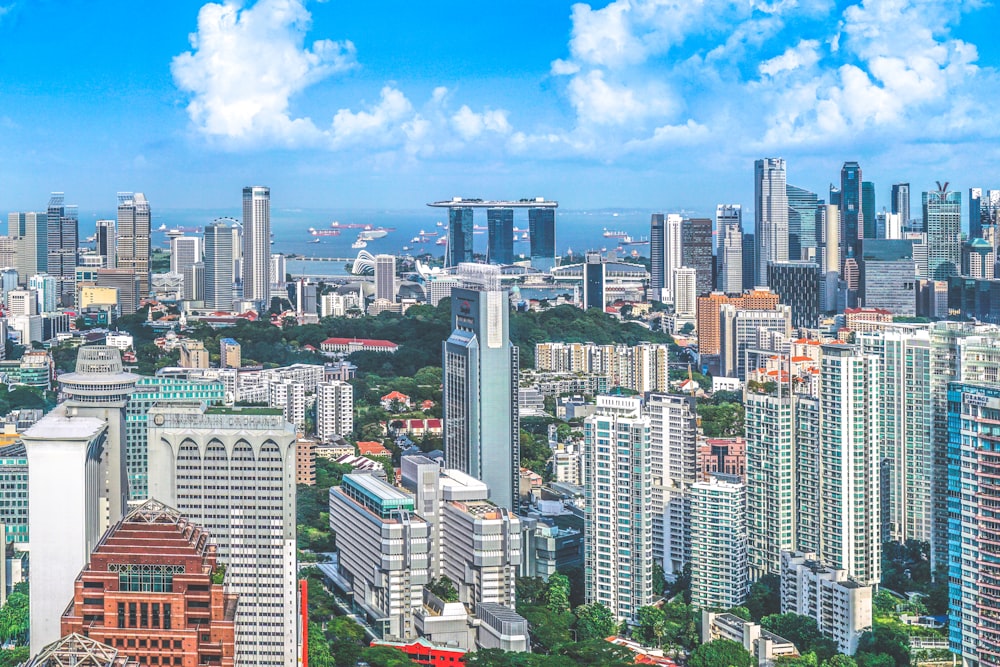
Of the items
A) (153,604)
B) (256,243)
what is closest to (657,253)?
(256,243)

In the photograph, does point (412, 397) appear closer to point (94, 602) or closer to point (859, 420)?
point (859, 420)

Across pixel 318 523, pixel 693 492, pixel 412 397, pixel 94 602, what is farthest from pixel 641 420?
pixel 412 397

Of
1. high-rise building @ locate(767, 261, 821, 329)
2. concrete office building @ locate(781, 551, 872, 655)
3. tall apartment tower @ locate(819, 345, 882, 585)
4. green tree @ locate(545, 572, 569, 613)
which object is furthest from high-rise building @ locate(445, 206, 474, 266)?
concrete office building @ locate(781, 551, 872, 655)

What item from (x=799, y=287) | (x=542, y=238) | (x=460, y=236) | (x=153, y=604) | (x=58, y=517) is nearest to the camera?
(x=153, y=604)

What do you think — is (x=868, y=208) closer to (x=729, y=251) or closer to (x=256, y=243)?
(x=729, y=251)

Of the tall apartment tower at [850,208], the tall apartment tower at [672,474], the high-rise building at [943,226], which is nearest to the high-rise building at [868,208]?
the tall apartment tower at [850,208]

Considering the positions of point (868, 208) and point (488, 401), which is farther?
point (868, 208)

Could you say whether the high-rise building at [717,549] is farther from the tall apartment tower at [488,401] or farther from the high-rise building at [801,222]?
the high-rise building at [801,222]
